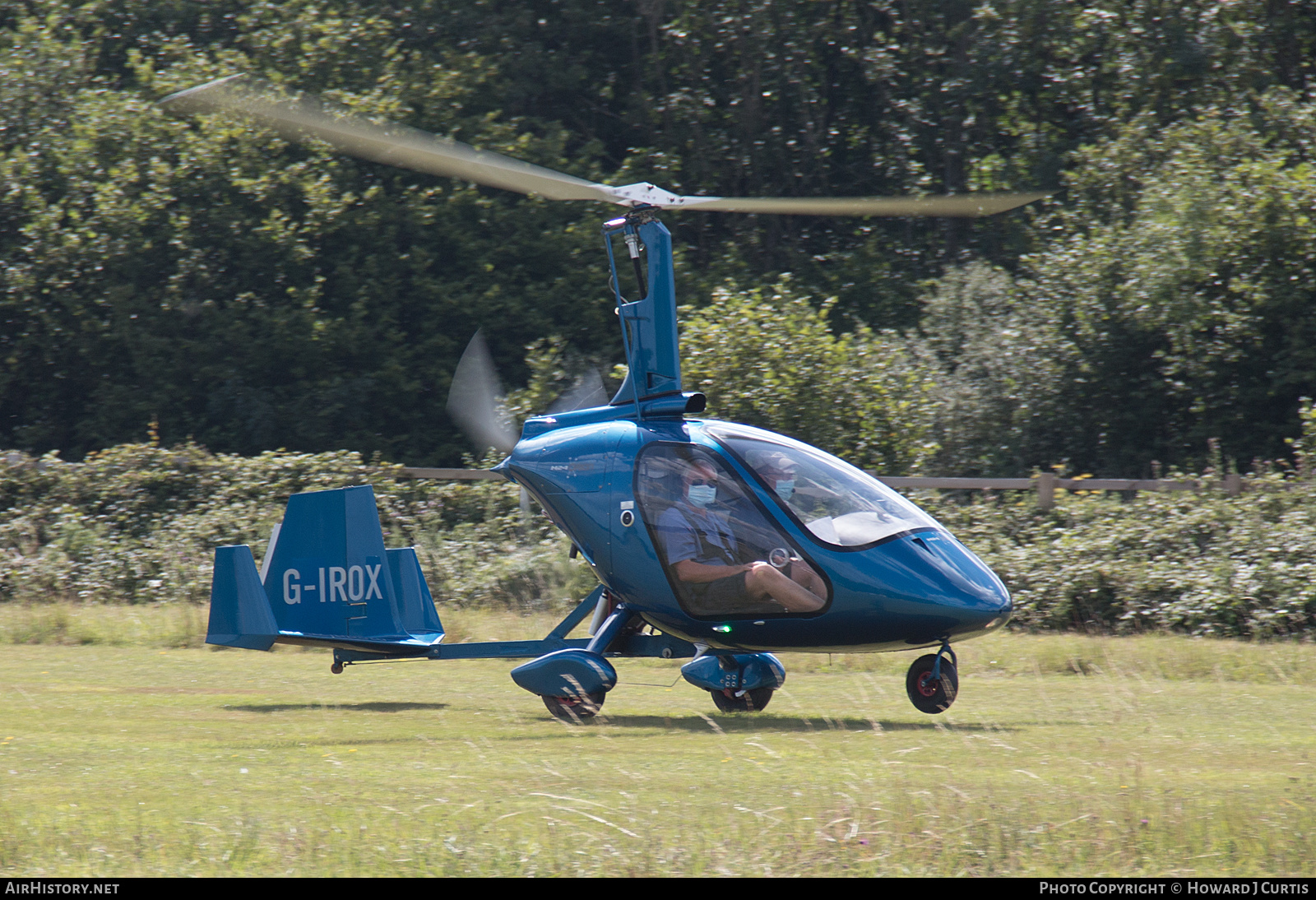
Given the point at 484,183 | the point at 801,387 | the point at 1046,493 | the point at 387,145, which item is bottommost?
the point at 801,387

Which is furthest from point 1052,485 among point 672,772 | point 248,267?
point 248,267

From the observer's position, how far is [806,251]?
28281 millimetres

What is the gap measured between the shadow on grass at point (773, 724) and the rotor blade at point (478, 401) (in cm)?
193

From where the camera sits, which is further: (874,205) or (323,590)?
(323,590)

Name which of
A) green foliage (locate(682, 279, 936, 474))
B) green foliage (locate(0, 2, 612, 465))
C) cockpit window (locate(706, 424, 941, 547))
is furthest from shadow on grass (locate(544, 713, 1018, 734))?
green foliage (locate(0, 2, 612, 465))

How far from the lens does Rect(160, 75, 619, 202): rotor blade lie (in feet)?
22.9

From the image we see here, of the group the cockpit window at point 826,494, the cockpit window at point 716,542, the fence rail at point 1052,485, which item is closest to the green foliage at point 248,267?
the fence rail at point 1052,485

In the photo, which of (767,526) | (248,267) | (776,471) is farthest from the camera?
(248,267)

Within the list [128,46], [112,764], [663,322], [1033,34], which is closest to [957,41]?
[1033,34]

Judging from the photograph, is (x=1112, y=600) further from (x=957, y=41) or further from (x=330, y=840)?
(x=957, y=41)

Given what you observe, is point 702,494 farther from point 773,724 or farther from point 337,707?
point 337,707

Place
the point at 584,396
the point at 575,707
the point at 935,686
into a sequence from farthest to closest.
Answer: the point at 584,396 < the point at 575,707 < the point at 935,686

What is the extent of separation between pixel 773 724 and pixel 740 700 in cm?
54

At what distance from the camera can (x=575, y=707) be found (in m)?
8.35
